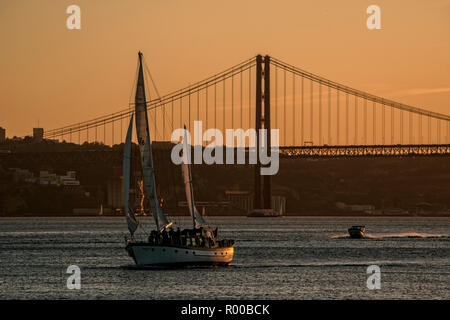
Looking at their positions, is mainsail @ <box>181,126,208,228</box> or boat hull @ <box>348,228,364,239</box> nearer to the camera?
mainsail @ <box>181,126,208,228</box>

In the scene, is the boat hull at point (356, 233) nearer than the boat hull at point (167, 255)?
No

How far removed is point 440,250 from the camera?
267 feet

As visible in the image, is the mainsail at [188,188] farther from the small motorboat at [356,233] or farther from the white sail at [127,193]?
the small motorboat at [356,233]

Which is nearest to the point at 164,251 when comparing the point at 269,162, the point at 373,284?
the point at 373,284

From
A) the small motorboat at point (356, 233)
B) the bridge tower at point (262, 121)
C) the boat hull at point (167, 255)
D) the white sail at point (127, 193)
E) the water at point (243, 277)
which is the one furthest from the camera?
the bridge tower at point (262, 121)

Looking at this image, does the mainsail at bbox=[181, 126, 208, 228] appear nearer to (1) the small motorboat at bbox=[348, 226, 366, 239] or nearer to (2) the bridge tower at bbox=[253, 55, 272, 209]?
(1) the small motorboat at bbox=[348, 226, 366, 239]
